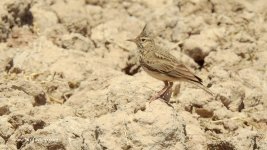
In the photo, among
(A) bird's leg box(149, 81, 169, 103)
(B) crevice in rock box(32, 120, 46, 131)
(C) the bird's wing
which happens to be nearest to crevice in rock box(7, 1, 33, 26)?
(C) the bird's wing

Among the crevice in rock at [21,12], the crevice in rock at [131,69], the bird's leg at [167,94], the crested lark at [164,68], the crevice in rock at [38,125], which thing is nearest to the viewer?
the crevice in rock at [38,125]

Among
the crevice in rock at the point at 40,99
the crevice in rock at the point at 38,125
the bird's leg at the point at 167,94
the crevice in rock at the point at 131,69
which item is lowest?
the crevice in rock at the point at 131,69

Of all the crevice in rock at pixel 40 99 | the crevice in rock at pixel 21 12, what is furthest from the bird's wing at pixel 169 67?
the crevice in rock at pixel 21 12

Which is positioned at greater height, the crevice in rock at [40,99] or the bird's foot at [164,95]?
the bird's foot at [164,95]

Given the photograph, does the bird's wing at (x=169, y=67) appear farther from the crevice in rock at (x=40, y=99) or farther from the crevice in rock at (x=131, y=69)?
the crevice in rock at (x=40, y=99)

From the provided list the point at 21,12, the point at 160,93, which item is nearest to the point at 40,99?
the point at 160,93

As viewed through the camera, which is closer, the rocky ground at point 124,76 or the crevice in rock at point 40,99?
the rocky ground at point 124,76

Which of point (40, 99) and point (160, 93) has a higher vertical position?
point (160, 93)

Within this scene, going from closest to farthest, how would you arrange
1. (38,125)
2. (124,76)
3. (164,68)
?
(38,125) < (124,76) < (164,68)

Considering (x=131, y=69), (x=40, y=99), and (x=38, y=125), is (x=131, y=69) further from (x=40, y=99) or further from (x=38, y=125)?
(x=38, y=125)
